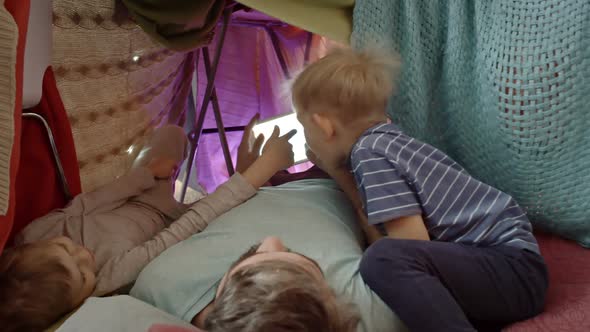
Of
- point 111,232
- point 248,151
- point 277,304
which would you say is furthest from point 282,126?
point 277,304

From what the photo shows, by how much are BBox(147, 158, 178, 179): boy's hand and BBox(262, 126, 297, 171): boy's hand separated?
0.87 feet

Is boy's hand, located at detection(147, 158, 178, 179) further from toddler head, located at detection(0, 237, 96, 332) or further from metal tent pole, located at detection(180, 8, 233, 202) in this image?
toddler head, located at detection(0, 237, 96, 332)

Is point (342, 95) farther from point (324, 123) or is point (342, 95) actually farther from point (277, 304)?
point (277, 304)

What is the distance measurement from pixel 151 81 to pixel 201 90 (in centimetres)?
29

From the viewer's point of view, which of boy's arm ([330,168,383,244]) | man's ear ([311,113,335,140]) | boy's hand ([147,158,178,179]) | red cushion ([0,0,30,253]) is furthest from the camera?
boy's hand ([147,158,178,179])

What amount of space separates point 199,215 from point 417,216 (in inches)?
16.2

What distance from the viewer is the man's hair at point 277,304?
62 centimetres

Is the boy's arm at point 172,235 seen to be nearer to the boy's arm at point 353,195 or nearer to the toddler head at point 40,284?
the toddler head at point 40,284

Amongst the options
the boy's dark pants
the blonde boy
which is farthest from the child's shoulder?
the boy's dark pants

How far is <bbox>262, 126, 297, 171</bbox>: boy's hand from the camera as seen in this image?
109cm

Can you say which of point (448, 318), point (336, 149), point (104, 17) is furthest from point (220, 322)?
point (104, 17)

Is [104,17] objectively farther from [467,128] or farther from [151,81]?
[467,128]

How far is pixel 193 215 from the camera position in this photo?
996 millimetres

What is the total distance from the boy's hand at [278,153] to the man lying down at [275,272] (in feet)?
0.18
